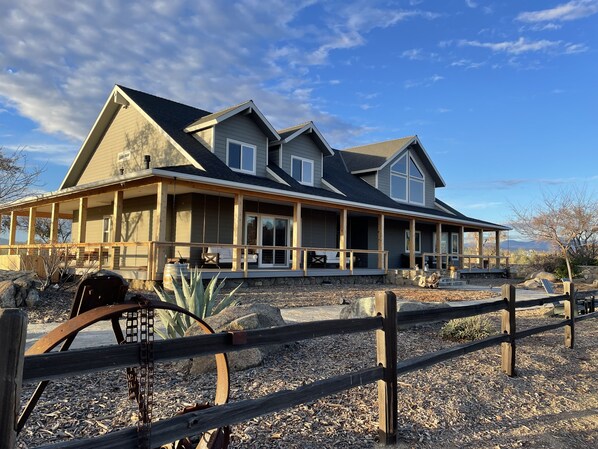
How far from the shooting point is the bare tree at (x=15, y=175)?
2027 centimetres

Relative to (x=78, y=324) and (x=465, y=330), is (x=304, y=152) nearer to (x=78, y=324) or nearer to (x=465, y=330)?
(x=465, y=330)

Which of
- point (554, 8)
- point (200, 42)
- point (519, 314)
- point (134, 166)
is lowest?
point (519, 314)

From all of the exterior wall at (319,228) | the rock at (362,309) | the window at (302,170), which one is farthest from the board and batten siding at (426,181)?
the rock at (362,309)

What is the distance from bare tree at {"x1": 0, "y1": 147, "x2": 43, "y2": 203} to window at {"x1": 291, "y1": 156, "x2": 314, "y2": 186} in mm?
12420

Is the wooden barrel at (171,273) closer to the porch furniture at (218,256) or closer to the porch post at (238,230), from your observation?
the porch furniture at (218,256)

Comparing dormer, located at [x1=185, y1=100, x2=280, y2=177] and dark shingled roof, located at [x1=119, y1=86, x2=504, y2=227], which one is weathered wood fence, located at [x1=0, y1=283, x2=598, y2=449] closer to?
dark shingled roof, located at [x1=119, y1=86, x2=504, y2=227]

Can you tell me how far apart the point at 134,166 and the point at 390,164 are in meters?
13.5

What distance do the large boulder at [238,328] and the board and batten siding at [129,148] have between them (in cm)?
1089

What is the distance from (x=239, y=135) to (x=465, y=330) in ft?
Answer: 41.8

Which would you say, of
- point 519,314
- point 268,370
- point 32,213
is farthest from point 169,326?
point 32,213

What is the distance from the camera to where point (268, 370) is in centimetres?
475

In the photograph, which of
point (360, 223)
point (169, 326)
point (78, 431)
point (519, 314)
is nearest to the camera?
point (78, 431)

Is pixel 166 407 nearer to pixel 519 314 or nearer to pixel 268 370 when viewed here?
pixel 268 370

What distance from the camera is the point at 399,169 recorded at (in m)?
24.3
